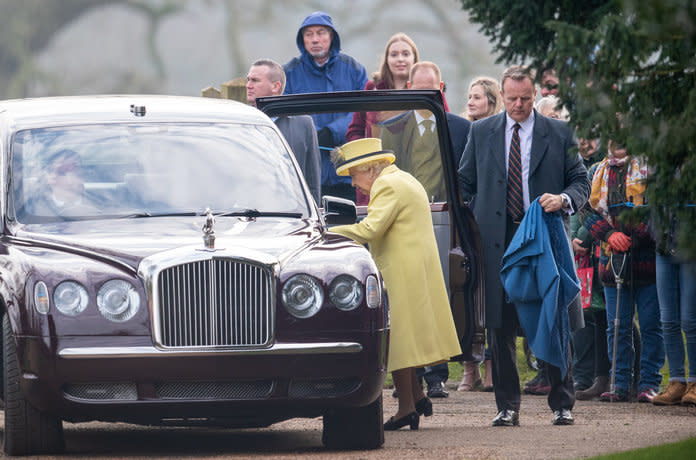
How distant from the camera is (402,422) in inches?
408

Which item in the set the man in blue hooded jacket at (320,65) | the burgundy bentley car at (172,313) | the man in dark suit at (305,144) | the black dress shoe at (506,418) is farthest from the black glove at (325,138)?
the burgundy bentley car at (172,313)

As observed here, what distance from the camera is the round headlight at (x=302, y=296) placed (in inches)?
335

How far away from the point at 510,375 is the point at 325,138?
318 centimetres

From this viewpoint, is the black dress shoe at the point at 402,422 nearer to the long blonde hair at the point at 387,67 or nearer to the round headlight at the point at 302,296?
the round headlight at the point at 302,296

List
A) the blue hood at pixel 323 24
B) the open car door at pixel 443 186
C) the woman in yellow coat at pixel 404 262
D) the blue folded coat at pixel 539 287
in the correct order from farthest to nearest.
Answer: the blue hood at pixel 323 24 < the blue folded coat at pixel 539 287 < the open car door at pixel 443 186 < the woman in yellow coat at pixel 404 262

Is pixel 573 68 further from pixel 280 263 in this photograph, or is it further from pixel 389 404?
pixel 389 404

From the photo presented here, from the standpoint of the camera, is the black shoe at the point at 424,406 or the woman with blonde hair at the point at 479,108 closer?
the black shoe at the point at 424,406

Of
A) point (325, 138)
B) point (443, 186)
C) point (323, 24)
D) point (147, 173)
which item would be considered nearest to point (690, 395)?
point (443, 186)

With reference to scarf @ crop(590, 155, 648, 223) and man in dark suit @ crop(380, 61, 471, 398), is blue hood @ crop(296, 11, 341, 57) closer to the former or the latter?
scarf @ crop(590, 155, 648, 223)

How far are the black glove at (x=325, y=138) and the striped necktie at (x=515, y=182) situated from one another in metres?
2.20

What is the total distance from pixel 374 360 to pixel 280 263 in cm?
75

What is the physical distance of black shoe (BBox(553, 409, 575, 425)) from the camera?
423 inches

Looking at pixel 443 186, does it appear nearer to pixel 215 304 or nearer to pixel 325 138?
pixel 325 138

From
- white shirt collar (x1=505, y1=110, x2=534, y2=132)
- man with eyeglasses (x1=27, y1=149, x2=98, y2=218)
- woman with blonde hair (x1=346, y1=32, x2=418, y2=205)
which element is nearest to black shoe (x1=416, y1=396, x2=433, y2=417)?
white shirt collar (x1=505, y1=110, x2=534, y2=132)
